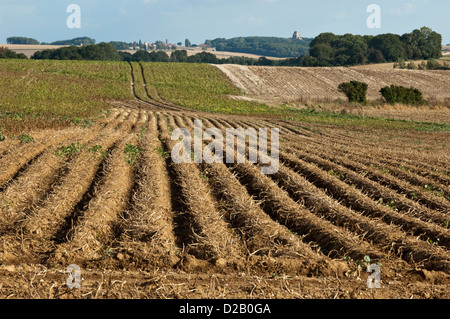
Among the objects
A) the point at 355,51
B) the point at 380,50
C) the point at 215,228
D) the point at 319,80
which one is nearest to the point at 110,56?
the point at 355,51

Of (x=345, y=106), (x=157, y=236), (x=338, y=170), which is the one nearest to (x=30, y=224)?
(x=157, y=236)

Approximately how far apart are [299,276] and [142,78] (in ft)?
187

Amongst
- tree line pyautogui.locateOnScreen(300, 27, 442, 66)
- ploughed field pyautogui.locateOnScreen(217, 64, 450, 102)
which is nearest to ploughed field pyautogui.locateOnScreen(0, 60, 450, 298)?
ploughed field pyautogui.locateOnScreen(217, 64, 450, 102)

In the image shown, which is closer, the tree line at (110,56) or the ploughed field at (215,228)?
the ploughed field at (215,228)

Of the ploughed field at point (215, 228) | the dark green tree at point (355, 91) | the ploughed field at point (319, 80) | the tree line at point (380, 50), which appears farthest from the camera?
Answer: the tree line at point (380, 50)

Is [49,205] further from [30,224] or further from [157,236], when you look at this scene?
[157,236]

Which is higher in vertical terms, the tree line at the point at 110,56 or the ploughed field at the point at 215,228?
the tree line at the point at 110,56

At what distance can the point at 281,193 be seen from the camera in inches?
374

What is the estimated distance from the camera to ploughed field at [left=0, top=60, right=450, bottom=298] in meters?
5.50

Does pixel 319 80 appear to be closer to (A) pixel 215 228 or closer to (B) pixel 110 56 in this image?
(B) pixel 110 56

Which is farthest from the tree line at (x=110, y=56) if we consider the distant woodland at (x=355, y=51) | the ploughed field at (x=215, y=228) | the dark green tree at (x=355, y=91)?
the ploughed field at (x=215, y=228)

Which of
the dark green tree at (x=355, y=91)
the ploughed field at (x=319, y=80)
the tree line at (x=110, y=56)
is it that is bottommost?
the dark green tree at (x=355, y=91)

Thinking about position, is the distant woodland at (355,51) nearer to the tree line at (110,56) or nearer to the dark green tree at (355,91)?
the tree line at (110,56)

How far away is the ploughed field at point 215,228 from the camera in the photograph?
550cm
